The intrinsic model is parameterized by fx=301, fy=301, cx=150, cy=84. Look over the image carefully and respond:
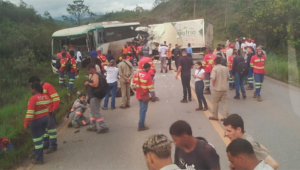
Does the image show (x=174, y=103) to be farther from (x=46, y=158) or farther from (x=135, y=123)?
(x=46, y=158)

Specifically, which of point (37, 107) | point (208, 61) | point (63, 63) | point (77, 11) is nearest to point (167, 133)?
point (37, 107)

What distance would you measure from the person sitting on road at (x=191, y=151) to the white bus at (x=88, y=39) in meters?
14.0

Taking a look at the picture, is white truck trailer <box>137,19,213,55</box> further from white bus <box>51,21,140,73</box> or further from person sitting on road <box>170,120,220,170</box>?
person sitting on road <box>170,120,220,170</box>

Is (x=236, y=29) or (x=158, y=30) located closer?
(x=158, y=30)

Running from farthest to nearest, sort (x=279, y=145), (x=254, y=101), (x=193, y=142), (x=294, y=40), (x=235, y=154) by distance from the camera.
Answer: (x=294, y=40) < (x=254, y=101) < (x=279, y=145) < (x=193, y=142) < (x=235, y=154)

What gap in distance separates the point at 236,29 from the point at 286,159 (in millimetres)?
31184

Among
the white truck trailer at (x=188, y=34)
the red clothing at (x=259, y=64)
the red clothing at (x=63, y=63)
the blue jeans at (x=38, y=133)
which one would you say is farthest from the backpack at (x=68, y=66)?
the white truck trailer at (x=188, y=34)

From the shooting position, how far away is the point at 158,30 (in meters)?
25.6

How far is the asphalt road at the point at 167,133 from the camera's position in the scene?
5906mm

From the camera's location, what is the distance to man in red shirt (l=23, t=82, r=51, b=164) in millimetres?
5861

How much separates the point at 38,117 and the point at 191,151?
385 cm

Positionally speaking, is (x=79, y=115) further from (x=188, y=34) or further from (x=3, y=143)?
(x=188, y=34)

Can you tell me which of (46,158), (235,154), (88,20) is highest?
(88,20)

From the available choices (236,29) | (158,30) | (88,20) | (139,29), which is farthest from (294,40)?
(88,20)
